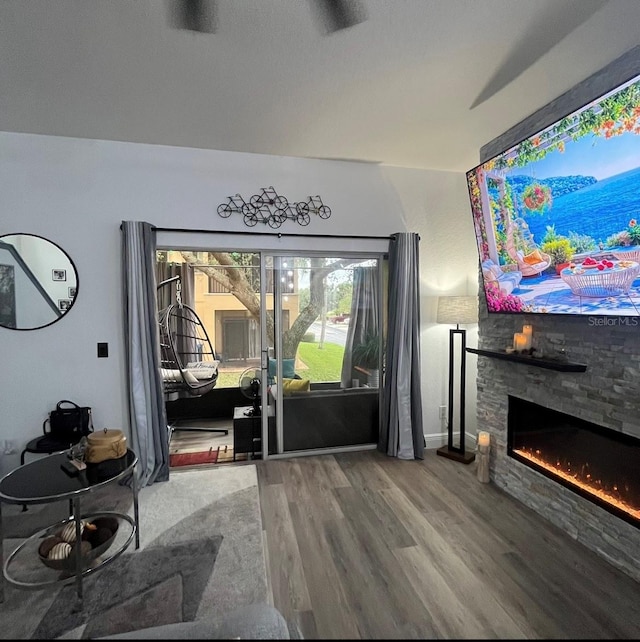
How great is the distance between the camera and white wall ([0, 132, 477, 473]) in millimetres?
2834

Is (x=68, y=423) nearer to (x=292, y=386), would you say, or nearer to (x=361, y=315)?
(x=292, y=386)

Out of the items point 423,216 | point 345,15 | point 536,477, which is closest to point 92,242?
point 345,15

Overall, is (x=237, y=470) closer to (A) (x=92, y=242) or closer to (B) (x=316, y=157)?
(A) (x=92, y=242)

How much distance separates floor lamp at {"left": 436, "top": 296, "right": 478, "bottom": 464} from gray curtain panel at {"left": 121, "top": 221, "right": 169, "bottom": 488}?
2.49 meters

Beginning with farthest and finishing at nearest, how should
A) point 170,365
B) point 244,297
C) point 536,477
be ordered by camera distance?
point 244,297 → point 170,365 → point 536,477

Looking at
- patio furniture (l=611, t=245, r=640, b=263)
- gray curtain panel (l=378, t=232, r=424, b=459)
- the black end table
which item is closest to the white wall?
gray curtain panel (l=378, t=232, r=424, b=459)

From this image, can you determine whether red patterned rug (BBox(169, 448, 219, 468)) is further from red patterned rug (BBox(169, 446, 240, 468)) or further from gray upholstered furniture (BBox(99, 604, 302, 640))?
gray upholstered furniture (BBox(99, 604, 302, 640))

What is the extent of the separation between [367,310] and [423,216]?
3.48 ft

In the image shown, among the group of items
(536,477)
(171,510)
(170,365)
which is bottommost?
(171,510)

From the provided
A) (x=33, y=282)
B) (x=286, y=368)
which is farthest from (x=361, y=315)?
(x=33, y=282)

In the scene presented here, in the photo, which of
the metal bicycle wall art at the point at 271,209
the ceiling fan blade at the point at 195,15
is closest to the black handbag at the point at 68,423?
the metal bicycle wall art at the point at 271,209

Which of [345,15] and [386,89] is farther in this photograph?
[386,89]

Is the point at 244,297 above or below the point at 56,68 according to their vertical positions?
below

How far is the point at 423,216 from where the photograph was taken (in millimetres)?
3592
